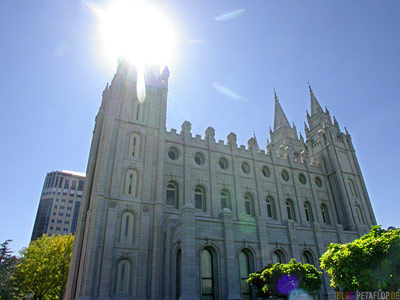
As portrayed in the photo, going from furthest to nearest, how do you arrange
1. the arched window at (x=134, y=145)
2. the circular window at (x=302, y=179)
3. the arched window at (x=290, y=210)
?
the circular window at (x=302, y=179) < the arched window at (x=290, y=210) < the arched window at (x=134, y=145)

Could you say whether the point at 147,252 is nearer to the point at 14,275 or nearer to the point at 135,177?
the point at 135,177

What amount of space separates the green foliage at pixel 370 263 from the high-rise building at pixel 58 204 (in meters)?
104

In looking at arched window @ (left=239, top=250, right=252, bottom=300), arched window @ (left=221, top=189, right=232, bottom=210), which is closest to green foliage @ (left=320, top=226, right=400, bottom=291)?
arched window @ (left=239, top=250, right=252, bottom=300)

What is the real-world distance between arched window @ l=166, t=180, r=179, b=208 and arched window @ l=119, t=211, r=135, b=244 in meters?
4.10

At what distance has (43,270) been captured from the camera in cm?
3512

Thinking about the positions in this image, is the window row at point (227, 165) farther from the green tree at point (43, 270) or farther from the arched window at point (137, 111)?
the green tree at point (43, 270)

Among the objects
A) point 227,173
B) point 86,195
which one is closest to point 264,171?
point 227,173

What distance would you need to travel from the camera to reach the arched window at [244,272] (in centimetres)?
2109

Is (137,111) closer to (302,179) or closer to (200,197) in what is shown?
(200,197)

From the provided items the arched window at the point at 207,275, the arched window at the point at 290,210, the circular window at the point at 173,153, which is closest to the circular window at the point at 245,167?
the arched window at the point at 290,210

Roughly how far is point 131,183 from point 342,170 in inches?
1052

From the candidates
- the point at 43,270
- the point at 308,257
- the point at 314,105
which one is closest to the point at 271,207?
the point at 308,257

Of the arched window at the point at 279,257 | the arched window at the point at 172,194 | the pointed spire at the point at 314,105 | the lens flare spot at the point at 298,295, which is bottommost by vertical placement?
the lens flare spot at the point at 298,295

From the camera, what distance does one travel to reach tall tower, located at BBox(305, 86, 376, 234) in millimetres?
34438
